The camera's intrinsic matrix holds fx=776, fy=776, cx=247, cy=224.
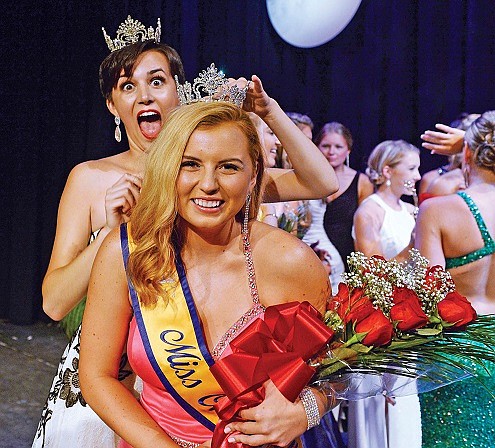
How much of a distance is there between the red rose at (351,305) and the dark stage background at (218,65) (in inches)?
164

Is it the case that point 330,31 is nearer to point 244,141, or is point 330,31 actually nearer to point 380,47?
point 380,47

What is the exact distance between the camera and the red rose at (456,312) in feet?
4.87

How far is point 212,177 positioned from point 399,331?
451mm

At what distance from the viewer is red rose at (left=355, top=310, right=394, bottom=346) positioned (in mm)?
1379

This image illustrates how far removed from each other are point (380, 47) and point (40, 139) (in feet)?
8.61

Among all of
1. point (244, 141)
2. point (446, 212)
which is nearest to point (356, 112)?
point (446, 212)

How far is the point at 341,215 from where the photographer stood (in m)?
5.04

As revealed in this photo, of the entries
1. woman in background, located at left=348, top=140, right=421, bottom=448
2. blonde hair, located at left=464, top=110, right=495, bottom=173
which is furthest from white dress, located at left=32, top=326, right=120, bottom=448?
woman in background, located at left=348, top=140, right=421, bottom=448

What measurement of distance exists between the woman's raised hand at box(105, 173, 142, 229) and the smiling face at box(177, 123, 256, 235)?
11.5 inches

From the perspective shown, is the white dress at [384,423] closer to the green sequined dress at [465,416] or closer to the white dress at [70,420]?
the green sequined dress at [465,416]

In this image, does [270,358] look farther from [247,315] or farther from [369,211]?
[369,211]

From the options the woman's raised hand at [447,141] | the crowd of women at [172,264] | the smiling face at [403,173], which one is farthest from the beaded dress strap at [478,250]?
the smiling face at [403,173]

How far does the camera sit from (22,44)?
18.3 ft

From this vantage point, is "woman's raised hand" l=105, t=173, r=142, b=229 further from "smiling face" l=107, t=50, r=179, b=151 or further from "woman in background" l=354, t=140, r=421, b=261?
"woman in background" l=354, t=140, r=421, b=261
